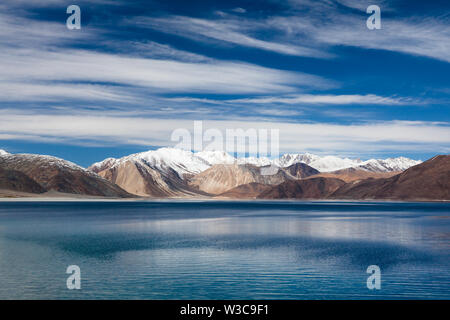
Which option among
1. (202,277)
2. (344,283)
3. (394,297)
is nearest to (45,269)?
(202,277)

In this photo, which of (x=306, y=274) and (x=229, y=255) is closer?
(x=306, y=274)

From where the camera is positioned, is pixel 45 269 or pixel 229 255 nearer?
pixel 45 269

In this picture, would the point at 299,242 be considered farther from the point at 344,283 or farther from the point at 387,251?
the point at 344,283
